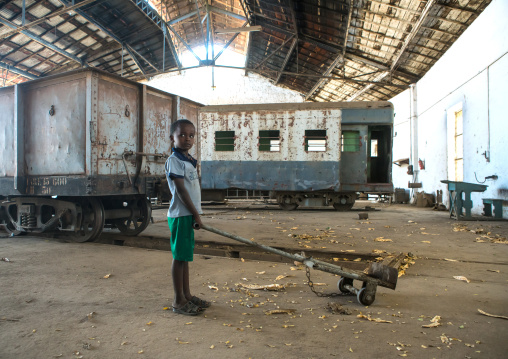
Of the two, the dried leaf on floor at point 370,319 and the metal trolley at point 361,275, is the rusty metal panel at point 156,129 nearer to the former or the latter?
the metal trolley at point 361,275

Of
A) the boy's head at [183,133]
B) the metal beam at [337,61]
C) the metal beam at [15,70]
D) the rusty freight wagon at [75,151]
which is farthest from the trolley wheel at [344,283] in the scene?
the metal beam at [15,70]

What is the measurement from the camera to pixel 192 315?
2607mm

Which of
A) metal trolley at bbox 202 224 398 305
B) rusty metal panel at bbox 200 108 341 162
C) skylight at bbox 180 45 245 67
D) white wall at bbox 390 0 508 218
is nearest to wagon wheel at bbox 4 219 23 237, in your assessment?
metal trolley at bbox 202 224 398 305

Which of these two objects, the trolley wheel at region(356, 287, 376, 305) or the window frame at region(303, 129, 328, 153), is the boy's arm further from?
the window frame at region(303, 129, 328, 153)

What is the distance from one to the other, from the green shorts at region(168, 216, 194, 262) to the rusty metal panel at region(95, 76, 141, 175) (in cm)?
295

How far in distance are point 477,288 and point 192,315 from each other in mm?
2706

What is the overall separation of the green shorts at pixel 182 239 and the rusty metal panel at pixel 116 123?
2954 mm

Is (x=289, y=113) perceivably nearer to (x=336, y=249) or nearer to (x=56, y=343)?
(x=336, y=249)

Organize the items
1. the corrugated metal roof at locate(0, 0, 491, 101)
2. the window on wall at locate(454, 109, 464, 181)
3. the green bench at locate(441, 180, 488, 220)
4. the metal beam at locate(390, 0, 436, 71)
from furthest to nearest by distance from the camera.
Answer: the window on wall at locate(454, 109, 464, 181), the corrugated metal roof at locate(0, 0, 491, 101), the metal beam at locate(390, 0, 436, 71), the green bench at locate(441, 180, 488, 220)

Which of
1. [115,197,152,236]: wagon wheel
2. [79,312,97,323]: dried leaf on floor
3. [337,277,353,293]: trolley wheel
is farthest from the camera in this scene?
[115,197,152,236]: wagon wheel

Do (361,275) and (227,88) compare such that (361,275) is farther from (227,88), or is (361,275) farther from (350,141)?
(227,88)

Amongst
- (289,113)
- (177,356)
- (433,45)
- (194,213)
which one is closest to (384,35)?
(433,45)

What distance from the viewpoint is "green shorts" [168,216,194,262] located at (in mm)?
2701

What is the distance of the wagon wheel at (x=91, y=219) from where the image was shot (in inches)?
219
